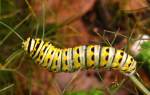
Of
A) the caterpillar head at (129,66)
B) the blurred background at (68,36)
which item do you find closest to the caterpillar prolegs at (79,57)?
the caterpillar head at (129,66)

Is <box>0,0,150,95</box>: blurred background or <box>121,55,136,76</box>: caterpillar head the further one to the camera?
→ <box>0,0,150,95</box>: blurred background

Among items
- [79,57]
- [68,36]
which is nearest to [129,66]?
[79,57]

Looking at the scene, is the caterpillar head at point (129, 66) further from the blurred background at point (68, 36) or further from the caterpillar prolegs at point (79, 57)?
the blurred background at point (68, 36)

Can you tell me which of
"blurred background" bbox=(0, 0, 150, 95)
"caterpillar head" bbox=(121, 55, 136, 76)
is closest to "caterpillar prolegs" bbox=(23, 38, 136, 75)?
"caterpillar head" bbox=(121, 55, 136, 76)

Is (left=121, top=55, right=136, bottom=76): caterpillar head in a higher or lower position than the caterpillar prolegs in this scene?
lower

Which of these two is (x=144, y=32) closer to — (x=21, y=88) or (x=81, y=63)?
(x=21, y=88)

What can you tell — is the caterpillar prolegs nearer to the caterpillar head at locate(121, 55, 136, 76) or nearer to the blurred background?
the caterpillar head at locate(121, 55, 136, 76)
